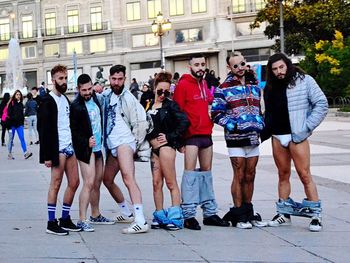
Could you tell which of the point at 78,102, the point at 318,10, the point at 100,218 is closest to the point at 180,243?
the point at 100,218

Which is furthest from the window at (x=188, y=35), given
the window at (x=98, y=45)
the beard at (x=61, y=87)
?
the beard at (x=61, y=87)

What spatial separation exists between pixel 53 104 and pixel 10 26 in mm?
64903

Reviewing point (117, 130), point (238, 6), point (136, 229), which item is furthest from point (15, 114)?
point (238, 6)

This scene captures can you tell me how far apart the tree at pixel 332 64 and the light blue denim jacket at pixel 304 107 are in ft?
75.9

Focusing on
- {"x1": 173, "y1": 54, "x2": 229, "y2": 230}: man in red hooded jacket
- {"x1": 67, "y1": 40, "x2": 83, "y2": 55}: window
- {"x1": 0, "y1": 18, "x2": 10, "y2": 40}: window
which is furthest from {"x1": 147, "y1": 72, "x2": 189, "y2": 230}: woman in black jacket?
{"x1": 0, "y1": 18, "x2": 10, "y2": 40}: window

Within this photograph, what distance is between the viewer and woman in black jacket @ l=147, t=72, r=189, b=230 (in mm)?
6777

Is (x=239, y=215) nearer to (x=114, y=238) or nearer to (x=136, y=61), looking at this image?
(x=114, y=238)

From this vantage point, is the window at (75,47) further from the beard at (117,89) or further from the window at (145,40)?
the beard at (117,89)

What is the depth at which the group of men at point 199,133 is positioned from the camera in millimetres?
6645

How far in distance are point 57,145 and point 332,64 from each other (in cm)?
2541

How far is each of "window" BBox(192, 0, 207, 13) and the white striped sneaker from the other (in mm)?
54254

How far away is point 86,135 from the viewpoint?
6.77m

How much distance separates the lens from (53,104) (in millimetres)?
6617

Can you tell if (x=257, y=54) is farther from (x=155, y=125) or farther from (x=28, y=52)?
(x=155, y=125)
